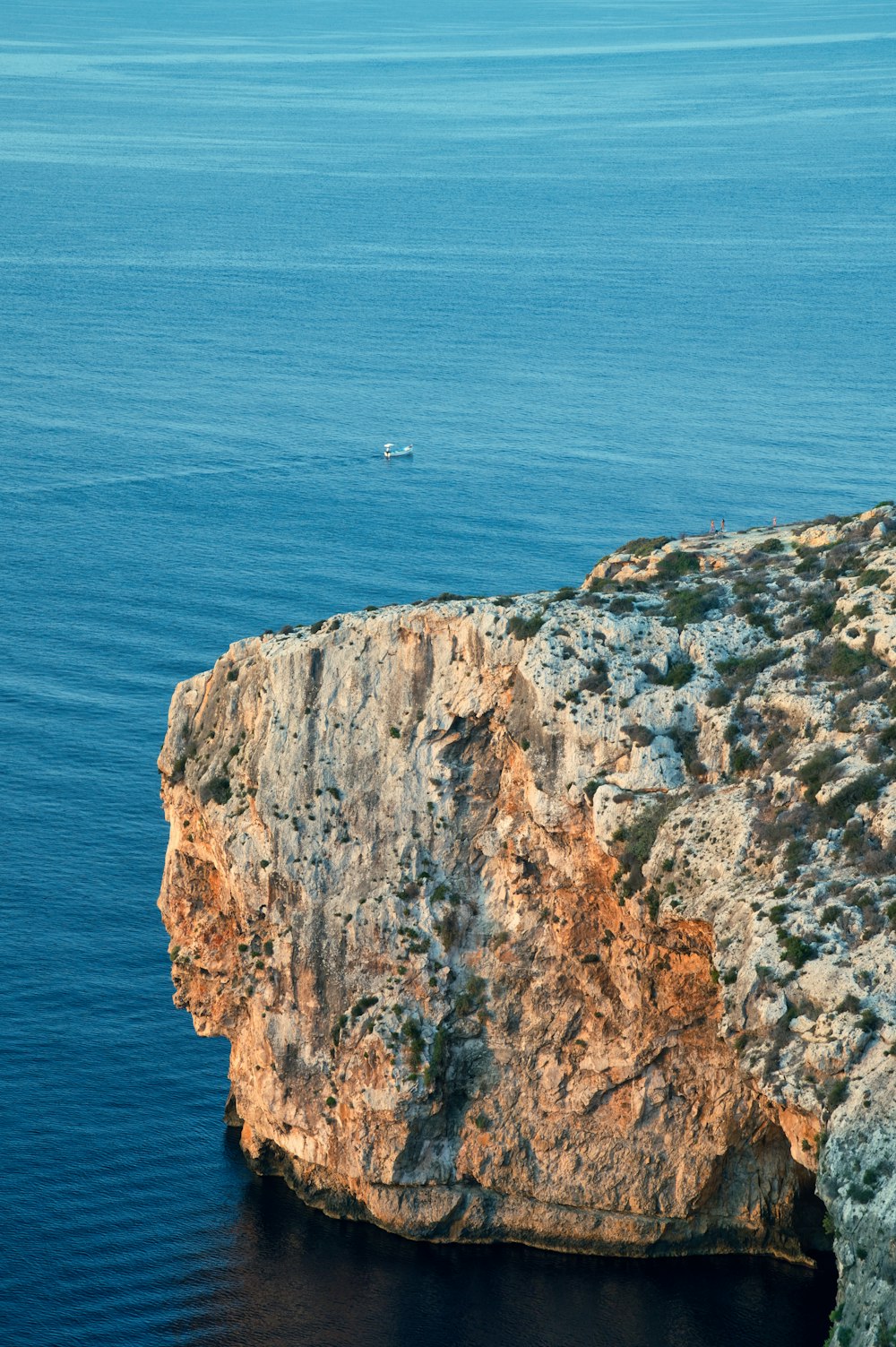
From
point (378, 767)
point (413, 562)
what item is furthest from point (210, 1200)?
point (413, 562)

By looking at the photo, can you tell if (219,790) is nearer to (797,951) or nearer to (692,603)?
(692,603)

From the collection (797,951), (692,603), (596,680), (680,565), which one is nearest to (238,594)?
(680,565)

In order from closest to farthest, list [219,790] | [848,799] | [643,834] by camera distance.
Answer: [848,799]
[643,834]
[219,790]

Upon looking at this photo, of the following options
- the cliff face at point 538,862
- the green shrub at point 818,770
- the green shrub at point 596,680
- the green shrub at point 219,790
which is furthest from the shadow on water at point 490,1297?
the green shrub at point 596,680

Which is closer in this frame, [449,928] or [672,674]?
[672,674]

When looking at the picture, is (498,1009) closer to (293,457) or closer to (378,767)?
(378,767)

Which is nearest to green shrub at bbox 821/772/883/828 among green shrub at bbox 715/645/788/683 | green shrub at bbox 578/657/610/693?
green shrub at bbox 715/645/788/683
